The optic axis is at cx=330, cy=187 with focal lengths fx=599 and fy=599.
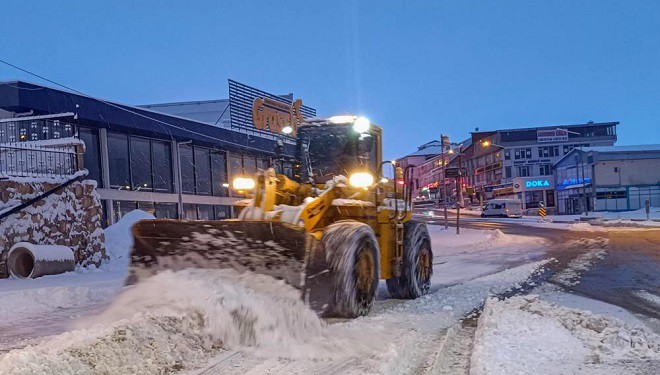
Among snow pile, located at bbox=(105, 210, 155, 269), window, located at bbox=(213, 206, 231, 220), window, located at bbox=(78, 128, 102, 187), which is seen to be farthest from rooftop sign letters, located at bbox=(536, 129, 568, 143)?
snow pile, located at bbox=(105, 210, 155, 269)

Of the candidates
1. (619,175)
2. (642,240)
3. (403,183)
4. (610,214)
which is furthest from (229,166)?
(619,175)

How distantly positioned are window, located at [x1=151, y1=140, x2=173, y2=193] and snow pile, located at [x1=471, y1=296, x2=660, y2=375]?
20.2 meters

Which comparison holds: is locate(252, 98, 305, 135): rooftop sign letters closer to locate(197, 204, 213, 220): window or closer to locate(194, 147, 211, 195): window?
locate(194, 147, 211, 195): window

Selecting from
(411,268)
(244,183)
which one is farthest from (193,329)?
(411,268)

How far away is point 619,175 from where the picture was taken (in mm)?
61625

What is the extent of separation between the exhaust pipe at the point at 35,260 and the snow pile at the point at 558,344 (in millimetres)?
9975

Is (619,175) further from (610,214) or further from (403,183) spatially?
(403,183)

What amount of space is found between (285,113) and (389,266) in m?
27.9

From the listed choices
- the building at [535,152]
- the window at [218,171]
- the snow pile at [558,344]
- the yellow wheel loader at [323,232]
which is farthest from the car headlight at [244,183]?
the building at [535,152]

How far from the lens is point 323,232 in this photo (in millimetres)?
7605

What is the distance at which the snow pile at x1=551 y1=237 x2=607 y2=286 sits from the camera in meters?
12.5

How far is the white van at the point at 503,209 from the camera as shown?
59.8 metres

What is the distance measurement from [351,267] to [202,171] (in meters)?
22.2

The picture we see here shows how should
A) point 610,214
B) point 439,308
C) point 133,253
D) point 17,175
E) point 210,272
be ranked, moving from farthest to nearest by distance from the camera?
point 610,214
point 17,175
point 439,308
point 133,253
point 210,272
